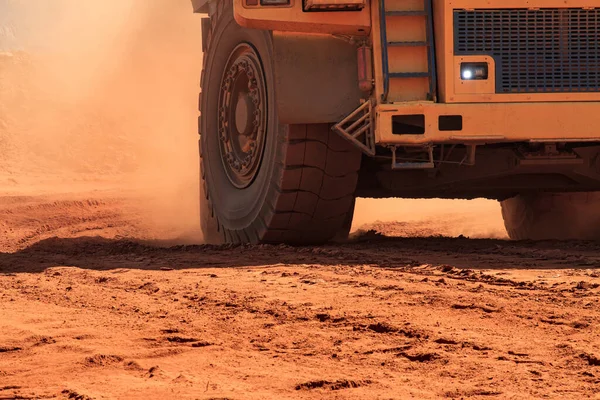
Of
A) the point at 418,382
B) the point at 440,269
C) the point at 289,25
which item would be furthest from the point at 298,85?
the point at 418,382

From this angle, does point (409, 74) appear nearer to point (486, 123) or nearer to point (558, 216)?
point (486, 123)

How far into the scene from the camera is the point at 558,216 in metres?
9.38

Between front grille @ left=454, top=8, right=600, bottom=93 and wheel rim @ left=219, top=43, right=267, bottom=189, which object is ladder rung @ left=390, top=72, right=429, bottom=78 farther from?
wheel rim @ left=219, top=43, right=267, bottom=189

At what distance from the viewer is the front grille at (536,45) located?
22.8 feet

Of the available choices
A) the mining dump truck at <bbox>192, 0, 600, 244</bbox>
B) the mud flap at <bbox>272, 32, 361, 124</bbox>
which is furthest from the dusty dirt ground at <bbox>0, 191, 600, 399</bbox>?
the mud flap at <bbox>272, 32, 361, 124</bbox>

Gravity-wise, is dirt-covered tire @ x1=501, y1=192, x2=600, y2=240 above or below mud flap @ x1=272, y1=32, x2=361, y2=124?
below

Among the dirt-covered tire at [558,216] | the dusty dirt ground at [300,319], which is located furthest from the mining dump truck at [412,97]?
the dirt-covered tire at [558,216]

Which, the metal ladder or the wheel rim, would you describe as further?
the wheel rim

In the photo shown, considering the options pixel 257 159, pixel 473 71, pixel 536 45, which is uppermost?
pixel 536 45

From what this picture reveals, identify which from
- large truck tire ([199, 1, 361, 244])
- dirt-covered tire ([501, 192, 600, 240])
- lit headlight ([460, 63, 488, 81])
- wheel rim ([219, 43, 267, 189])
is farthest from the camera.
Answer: dirt-covered tire ([501, 192, 600, 240])

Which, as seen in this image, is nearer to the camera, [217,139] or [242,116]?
[242,116]

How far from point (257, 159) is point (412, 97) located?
1523 millimetres

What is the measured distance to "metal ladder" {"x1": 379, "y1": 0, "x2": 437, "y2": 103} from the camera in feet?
22.9

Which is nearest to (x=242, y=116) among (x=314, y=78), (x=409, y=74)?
(x=314, y=78)
